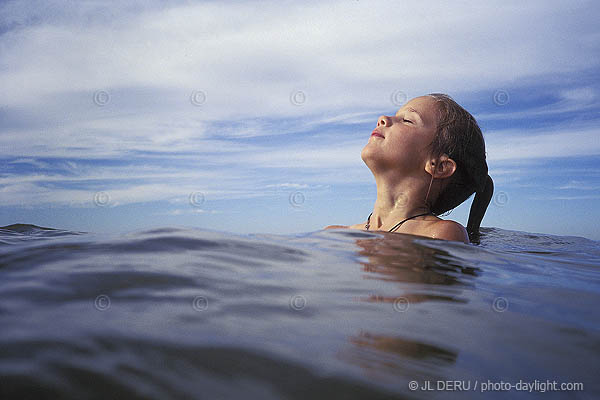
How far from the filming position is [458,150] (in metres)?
4.48

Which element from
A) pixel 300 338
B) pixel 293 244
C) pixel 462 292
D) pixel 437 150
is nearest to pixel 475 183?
pixel 437 150

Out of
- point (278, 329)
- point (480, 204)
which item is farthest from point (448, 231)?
point (278, 329)

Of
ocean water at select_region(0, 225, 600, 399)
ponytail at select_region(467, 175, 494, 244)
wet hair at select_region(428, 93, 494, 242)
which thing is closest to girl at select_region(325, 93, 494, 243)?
wet hair at select_region(428, 93, 494, 242)

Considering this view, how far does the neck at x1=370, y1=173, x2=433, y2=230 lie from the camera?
4.45 m

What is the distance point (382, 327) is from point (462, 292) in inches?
28.4

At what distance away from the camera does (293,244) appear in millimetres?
3014

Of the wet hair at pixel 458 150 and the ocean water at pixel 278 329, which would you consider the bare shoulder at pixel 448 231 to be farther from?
the ocean water at pixel 278 329

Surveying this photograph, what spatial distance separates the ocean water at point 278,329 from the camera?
0.96 meters

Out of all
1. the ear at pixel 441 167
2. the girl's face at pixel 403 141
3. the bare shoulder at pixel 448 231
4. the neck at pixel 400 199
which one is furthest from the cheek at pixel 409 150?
the bare shoulder at pixel 448 231

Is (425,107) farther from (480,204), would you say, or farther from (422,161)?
(480,204)

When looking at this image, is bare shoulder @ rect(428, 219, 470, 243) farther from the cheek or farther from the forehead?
the forehead

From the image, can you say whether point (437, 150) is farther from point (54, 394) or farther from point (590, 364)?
point (54, 394)

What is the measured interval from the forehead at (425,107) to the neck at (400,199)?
614mm

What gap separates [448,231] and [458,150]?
39.4 inches
